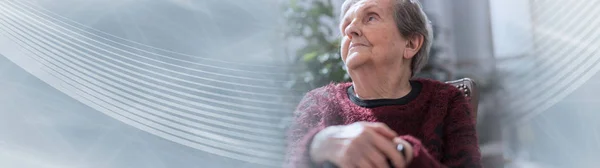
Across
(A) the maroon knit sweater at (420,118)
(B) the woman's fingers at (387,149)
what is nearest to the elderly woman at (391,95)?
(A) the maroon knit sweater at (420,118)

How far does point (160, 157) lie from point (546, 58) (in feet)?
3.68

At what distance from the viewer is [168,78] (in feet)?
3.18

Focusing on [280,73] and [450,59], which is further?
[450,59]

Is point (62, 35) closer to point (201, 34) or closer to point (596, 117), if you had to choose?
point (201, 34)

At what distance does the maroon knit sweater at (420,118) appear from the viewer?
0.66m

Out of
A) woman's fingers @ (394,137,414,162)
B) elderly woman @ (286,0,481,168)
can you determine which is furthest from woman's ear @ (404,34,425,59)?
woman's fingers @ (394,137,414,162)

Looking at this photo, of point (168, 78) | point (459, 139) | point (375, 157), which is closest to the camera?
point (375, 157)

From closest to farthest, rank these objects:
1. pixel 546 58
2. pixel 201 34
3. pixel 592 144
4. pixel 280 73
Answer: pixel 201 34
pixel 280 73
pixel 592 144
pixel 546 58

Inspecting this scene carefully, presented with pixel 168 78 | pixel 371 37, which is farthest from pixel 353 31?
pixel 168 78

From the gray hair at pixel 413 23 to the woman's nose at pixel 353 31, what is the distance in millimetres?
58

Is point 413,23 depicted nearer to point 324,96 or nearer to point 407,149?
point 324,96

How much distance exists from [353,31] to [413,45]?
0.11m

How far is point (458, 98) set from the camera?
0.72m

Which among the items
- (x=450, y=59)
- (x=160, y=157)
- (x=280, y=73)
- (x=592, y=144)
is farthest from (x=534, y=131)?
(x=160, y=157)
